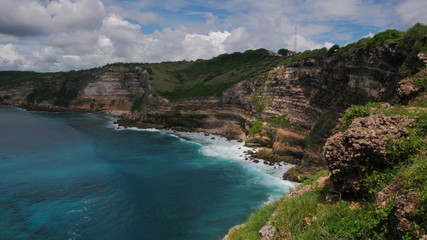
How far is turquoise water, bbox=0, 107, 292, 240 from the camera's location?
93.3ft

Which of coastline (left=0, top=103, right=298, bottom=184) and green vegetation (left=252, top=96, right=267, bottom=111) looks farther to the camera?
green vegetation (left=252, top=96, right=267, bottom=111)

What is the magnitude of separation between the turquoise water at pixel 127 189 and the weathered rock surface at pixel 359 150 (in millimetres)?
19554

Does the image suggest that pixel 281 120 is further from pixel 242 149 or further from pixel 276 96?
pixel 242 149

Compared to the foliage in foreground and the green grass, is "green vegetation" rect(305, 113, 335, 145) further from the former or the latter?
the green grass

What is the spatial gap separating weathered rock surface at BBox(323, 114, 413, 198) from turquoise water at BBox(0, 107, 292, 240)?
19.6m

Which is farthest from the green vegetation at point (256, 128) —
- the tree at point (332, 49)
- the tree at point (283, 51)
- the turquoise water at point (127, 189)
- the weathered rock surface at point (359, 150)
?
the tree at point (283, 51)

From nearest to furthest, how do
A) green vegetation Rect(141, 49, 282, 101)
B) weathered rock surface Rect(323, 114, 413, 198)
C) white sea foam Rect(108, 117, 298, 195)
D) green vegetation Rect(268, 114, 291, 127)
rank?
weathered rock surface Rect(323, 114, 413, 198) → white sea foam Rect(108, 117, 298, 195) → green vegetation Rect(268, 114, 291, 127) → green vegetation Rect(141, 49, 282, 101)

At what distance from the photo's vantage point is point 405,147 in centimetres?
904

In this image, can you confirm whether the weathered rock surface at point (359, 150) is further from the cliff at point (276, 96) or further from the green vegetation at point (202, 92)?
the green vegetation at point (202, 92)

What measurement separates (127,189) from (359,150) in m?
35.0

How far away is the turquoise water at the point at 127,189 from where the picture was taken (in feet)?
93.3

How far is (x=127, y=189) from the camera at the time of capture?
3853 centimetres

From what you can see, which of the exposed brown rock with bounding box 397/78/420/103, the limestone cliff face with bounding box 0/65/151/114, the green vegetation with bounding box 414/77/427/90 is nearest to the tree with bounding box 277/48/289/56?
the limestone cliff face with bounding box 0/65/151/114

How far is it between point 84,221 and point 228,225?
51.7 ft
